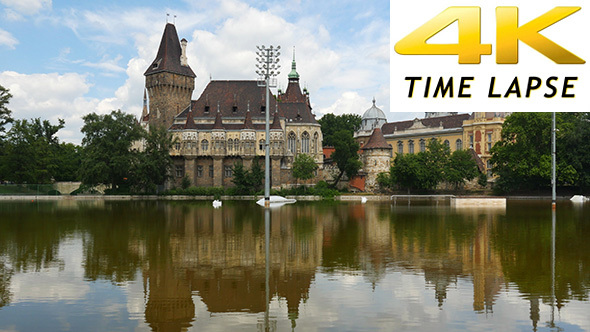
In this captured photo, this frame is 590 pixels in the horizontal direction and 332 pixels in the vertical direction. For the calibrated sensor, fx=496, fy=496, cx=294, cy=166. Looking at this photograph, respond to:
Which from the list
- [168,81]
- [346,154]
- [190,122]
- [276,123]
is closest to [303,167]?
[346,154]

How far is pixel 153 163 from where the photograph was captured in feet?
204

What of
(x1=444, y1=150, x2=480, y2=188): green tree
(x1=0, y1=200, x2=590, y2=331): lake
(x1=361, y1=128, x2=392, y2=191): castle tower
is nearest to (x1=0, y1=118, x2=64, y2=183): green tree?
(x1=361, y1=128, x2=392, y2=191): castle tower

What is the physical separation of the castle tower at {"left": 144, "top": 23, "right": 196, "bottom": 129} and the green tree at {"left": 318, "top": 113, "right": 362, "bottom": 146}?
39006 millimetres

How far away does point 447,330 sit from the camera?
8.24m

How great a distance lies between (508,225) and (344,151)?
4643 centimetres

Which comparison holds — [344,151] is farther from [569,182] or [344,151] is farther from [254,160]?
[569,182]

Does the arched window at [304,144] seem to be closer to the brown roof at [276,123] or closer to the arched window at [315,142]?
the arched window at [315,142]

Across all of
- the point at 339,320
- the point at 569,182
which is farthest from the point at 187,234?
the point at 569,182

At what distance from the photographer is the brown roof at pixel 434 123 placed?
94188 mm

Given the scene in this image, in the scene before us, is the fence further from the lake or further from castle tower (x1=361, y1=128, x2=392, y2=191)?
the lake

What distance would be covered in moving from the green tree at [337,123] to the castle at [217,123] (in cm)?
2950

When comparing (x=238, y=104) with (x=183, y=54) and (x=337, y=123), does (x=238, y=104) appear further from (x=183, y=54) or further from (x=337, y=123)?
(x=337, y=123)

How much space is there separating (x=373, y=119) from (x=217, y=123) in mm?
45186

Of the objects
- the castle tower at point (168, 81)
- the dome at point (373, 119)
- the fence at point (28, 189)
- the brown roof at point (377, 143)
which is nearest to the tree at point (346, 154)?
the brown roof at point (377, 143)
